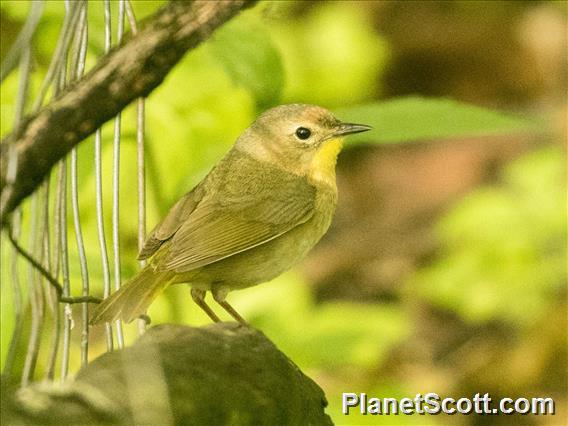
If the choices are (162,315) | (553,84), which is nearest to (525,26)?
(553,84)

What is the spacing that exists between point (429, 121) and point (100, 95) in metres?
1.21

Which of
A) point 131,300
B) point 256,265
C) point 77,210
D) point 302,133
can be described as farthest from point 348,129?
point 77,210

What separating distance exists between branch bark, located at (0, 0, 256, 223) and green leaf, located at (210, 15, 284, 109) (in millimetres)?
981

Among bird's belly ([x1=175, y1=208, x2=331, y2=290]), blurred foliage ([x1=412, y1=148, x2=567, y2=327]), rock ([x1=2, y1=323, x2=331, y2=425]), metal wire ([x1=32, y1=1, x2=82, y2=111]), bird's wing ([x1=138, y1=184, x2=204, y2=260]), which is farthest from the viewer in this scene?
blurred foliage ([x1=412, y1=148, x2=567, y2=327])

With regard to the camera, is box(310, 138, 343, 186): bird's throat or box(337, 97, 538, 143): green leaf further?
box(310, 138, 343, 186): bird's throat

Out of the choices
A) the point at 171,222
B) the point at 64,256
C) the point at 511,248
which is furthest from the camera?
the point at 511,248

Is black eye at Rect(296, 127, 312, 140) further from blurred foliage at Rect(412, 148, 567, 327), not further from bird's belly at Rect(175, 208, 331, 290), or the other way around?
blurred foliage at Rect(412, 148, 567, 327)

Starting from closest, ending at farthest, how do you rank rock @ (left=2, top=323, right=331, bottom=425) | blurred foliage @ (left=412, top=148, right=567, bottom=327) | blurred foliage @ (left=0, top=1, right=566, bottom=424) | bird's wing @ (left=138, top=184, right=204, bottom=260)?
rock @ (left=2, top=323, right=331, bottom=425)
bird's wing @ (left=138, top=184, right=204, bottom=260)
blurred foliage @ (left=0, top=1, right=566, bottom=424)
blurred foliage @ (left=412, top=148, right=567, bottom=327)

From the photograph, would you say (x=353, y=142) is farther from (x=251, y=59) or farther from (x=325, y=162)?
(x=251, y=59)

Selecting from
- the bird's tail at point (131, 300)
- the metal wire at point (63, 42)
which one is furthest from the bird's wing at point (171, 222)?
the metal wire at point (63, 42)

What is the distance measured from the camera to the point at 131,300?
7.11 feet

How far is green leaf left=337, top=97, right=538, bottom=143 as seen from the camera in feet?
8.47

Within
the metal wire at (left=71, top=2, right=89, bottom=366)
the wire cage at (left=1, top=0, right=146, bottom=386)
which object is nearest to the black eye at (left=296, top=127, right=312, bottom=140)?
the wire cage at (left=1, top=0, right=146, bottom=386)

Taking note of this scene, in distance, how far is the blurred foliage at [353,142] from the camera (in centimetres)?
274
